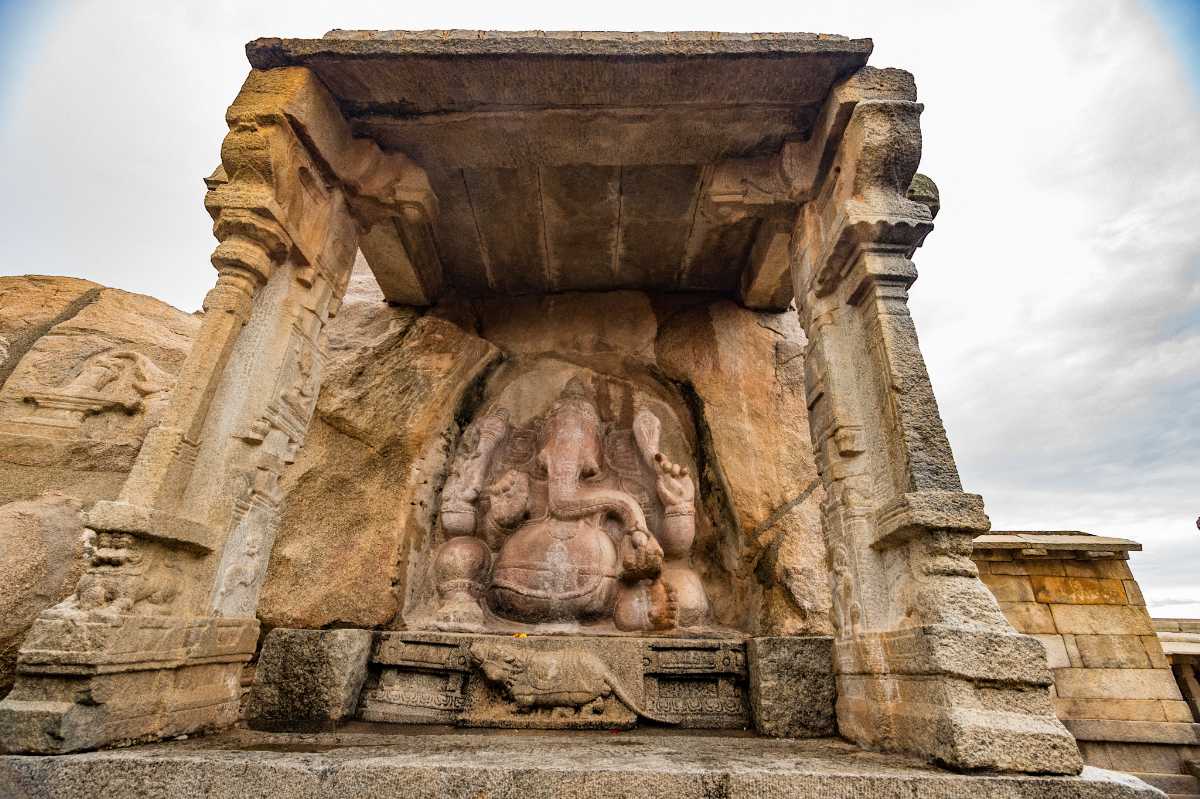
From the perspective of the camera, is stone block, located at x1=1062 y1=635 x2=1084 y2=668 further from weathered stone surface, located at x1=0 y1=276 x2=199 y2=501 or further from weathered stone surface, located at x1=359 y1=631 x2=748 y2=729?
weathered stone surface, located at x1=0 y1=276 x2=199 y2=501

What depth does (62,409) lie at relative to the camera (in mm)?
4211

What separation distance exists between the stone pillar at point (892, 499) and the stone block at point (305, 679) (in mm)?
2704

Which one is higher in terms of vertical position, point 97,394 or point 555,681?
point 97,394

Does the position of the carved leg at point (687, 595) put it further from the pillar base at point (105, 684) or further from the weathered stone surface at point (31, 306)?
the weathered stone surface at point (31, 306)

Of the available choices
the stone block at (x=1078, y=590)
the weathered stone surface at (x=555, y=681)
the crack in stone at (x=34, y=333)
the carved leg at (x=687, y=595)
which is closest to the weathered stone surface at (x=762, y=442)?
the carved leg at (x=687, y=595)

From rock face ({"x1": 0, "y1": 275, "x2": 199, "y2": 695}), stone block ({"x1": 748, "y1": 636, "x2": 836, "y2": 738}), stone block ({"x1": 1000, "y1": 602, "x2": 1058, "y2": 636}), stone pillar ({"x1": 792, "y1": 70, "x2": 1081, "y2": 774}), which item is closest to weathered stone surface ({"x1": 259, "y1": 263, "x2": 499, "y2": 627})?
rock face ({"x1": 0, "y1": 275, "x2": 199, "y2": 695})

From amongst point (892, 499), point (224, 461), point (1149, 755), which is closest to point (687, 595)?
point (892, 499)

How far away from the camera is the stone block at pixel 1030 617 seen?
5.47 metres

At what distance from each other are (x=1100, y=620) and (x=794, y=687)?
492 centimetres

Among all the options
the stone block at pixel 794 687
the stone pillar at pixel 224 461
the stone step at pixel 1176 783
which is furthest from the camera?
the stone step at pixel 1176 783

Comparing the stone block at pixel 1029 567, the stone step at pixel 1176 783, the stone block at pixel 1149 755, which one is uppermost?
the stone block at pixel 1029 567

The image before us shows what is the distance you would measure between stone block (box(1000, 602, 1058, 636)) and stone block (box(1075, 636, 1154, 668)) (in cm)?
29

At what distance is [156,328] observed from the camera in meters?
5.10

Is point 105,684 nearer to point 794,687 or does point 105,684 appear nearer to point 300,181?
point 300,181
